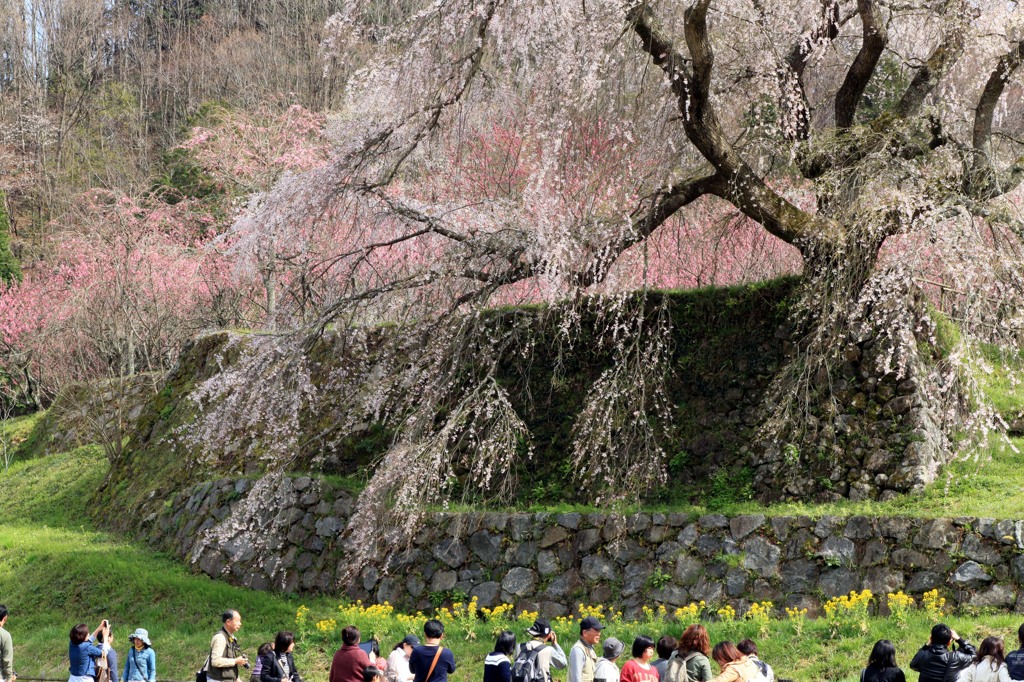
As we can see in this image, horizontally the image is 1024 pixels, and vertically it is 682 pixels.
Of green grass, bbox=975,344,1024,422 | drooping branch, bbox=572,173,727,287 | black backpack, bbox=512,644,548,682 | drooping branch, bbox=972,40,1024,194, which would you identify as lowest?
black backpack, bbox=512,644,548,682

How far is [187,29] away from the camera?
44.8 meters

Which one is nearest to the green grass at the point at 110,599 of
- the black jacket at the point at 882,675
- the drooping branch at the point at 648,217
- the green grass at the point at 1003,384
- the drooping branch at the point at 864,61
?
Answer: the drooping branch at the point at 648,217

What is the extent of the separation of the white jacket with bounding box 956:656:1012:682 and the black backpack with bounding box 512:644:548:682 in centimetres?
253

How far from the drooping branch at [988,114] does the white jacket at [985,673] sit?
5.98 meters

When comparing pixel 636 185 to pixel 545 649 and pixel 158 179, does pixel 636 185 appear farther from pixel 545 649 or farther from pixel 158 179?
pixel 158 179

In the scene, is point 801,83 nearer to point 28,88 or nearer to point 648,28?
point 648,28

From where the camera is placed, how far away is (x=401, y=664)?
726 centimetres

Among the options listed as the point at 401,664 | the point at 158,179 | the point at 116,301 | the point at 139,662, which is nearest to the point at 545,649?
the point at 401,664

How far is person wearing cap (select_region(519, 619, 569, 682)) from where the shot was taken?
21.3ft

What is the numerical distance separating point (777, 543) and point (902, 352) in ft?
7.34

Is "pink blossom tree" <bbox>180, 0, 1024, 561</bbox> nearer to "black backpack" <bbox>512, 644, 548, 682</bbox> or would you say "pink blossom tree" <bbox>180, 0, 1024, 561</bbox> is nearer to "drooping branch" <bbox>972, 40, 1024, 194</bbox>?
"drooping branch" <bbox>972, 40, 1024, 194</bbox>

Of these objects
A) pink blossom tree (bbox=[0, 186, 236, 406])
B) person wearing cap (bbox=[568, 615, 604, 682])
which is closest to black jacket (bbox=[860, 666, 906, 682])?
person wearing cap (bbox=[568, 615, 604, 682])

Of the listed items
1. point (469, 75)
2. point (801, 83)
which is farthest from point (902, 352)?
point (469, 75)

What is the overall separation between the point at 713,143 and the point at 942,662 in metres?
6.06
